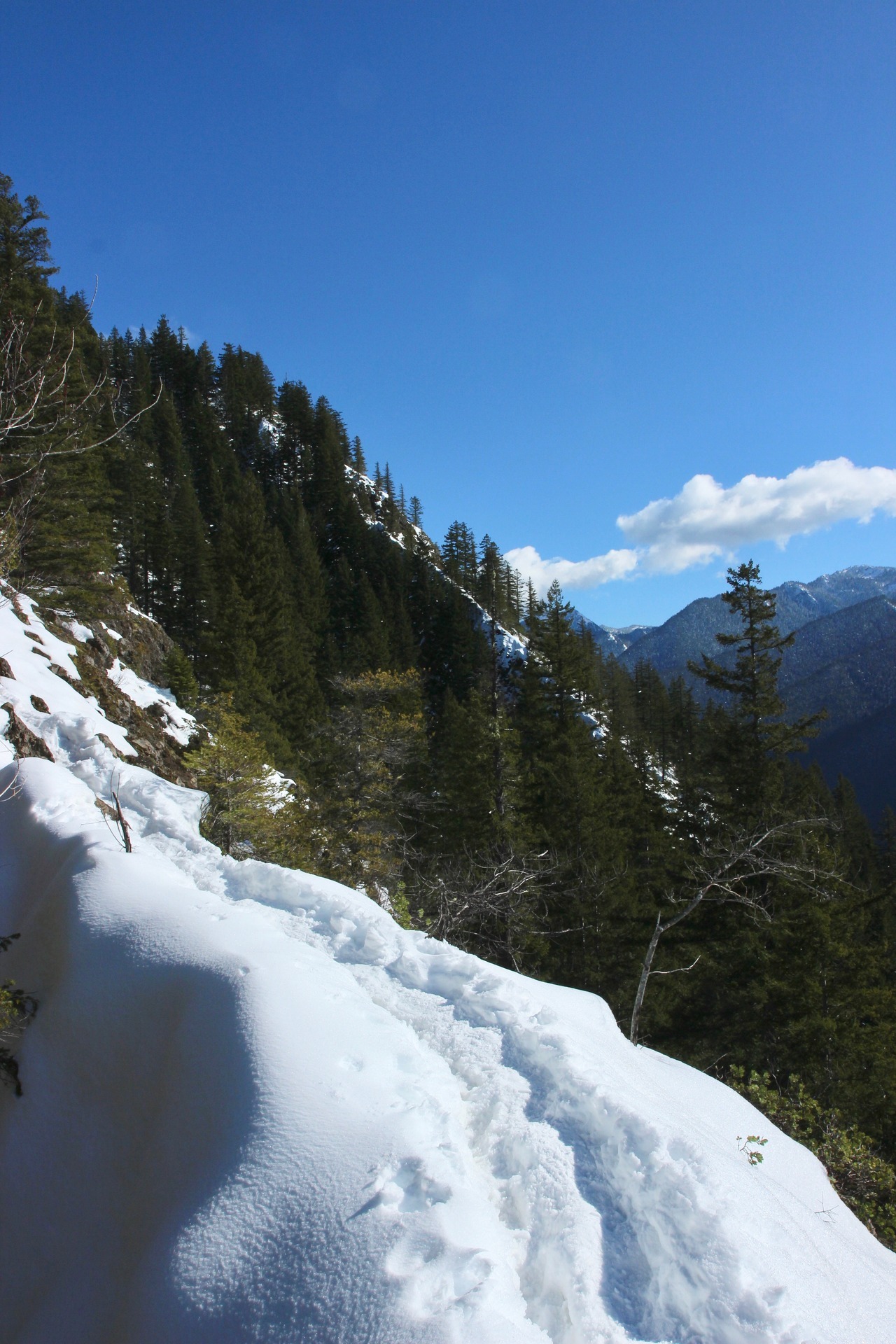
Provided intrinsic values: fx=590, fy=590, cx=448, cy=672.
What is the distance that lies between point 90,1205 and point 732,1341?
3.54 meters

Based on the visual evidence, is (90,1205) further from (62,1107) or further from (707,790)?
(707,790)

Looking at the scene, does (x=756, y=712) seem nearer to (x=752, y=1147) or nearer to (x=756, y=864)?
(x=756, y=864)

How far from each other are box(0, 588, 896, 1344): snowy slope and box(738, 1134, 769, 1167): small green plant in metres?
0.16

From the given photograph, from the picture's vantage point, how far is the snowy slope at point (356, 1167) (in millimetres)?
2574

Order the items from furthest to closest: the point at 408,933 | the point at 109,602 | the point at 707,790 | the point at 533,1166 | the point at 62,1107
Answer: the point at 109,602
the point at 707,790
the point at 408,933
the point at 62,1107
the point at 533,1166

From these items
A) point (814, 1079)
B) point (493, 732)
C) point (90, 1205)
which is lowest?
point (814, 1079)

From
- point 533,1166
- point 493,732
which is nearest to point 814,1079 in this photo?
point 493,732

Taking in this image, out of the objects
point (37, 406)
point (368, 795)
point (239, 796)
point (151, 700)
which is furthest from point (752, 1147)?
point (151, 700)

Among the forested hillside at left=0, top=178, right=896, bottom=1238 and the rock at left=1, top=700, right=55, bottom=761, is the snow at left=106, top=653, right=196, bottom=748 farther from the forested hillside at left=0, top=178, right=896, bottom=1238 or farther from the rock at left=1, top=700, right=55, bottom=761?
the rock at left=1, top=700, right=55, bottom=761

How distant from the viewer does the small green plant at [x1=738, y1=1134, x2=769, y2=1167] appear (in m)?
5.12

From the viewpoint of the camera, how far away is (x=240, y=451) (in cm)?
6862

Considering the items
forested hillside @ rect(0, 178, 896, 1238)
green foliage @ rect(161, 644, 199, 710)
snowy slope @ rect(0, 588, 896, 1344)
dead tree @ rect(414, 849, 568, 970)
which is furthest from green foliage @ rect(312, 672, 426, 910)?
snowy slope @ rect(0, 588, 896, 1344)

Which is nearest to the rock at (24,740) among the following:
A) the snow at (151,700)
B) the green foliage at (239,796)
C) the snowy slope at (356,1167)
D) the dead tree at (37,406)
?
the dead tree at (37,406)

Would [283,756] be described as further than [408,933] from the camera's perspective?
Yes
